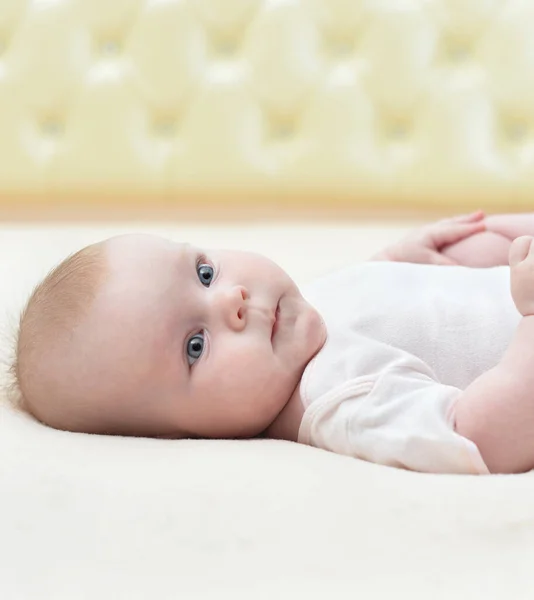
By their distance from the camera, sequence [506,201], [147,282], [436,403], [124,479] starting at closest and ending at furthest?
1. [124,479]
2. [436,403]
3. [147,282]
4. [506,201]

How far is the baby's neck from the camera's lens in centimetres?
113

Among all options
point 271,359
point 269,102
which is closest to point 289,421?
point 271,359

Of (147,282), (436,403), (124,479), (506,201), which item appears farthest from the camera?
(506,201)

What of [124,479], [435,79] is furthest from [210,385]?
[435,79]

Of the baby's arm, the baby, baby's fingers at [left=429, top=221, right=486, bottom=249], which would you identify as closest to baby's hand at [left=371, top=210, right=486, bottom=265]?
baby's fingers at [left=429, top=221, right=486, bottom=249]

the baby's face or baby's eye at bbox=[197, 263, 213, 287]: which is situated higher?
baby's eye at bbox=[197, 263, 213, 287]

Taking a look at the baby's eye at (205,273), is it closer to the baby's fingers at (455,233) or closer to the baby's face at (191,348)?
the baby's face at (191,348)

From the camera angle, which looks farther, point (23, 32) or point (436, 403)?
point (23, 32)

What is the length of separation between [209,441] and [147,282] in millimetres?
228

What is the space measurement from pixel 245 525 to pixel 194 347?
0.35 metres

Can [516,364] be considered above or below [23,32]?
below

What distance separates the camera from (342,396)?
1067mm

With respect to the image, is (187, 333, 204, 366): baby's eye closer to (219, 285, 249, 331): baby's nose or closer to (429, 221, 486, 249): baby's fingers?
(219, 285, 249, 331): baby's nose

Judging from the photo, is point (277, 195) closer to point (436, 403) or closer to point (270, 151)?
point (270, 151)
